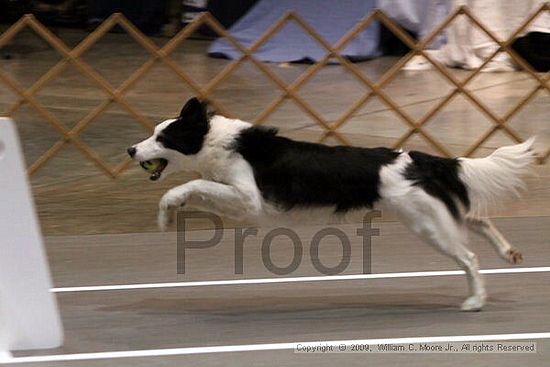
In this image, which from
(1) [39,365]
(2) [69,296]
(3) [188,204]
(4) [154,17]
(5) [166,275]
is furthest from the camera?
(4) [154,17]

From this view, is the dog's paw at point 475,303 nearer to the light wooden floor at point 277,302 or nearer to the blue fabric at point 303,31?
the light wooden floor at point 277,302

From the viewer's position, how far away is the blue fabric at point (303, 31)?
11.6 metres

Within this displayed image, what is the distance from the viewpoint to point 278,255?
5.59 metres

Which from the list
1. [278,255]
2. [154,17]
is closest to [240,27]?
[154,17]

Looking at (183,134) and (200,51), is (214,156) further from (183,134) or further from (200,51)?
(200,51)

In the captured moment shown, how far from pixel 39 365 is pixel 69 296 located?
0.95 m

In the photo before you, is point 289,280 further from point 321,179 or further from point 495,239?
point 495,239

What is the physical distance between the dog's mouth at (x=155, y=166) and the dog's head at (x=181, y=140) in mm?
18

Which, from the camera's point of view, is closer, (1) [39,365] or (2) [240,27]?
(1) [39,365]

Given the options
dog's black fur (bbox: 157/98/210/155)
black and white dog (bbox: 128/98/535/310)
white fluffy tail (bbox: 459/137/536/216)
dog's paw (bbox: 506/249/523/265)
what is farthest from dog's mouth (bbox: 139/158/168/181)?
dog's paw (bbox: 506/249/523/265)

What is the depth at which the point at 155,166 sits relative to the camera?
4738mm

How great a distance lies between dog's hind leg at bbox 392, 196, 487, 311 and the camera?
4.52 metres

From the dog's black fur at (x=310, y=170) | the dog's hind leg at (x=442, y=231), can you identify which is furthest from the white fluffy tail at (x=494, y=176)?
the dog's black fur at (x=310, y=170)

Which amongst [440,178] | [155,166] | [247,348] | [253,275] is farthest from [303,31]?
[247,348]
